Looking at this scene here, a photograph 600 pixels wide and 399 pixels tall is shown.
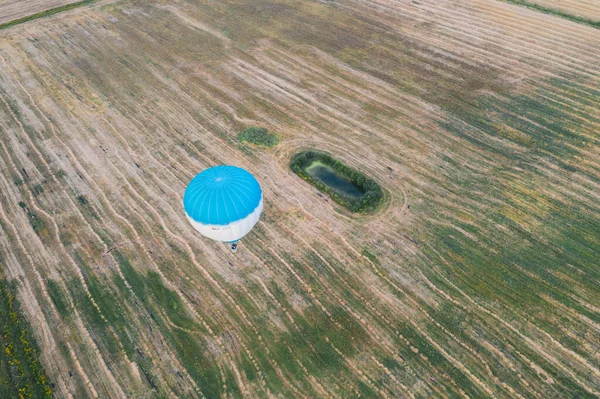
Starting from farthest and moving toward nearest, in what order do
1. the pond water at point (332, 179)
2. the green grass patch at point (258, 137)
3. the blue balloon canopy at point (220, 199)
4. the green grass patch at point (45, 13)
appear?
1. the green grass patch at point (45, 13)
2. the green grass patch at point (258, 137)
3. the pond water at point (332, 179)
4. the blue balloon canopy at point (220, 199)

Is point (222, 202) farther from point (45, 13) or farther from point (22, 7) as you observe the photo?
point (22, 7)

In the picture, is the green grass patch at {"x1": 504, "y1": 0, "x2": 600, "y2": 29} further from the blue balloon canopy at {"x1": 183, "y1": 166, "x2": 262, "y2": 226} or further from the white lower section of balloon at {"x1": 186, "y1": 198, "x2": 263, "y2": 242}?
the blue balloon canopy at {"x1": 183, "y1": 166, "x2": 262, "y2": 226}

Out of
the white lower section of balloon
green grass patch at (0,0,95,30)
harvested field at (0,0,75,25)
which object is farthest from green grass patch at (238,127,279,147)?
harvested field at (0,0,75,25)

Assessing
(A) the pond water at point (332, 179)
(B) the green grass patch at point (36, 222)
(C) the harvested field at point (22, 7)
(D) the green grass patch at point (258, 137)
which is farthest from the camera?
(C) the harvested field at point (22, 7)

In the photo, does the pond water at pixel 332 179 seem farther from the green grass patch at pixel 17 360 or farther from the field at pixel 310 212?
the green grass patch at pixel 17 360

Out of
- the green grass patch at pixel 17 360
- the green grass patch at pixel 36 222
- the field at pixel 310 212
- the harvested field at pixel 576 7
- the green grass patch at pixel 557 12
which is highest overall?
the harvested field at pixel 576 7

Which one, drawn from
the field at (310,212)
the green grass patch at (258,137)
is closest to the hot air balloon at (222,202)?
the field at (310,212)

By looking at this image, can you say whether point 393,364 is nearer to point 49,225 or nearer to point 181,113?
point 49,225
